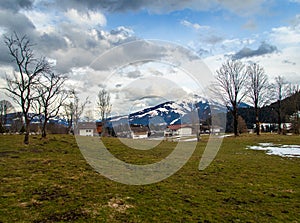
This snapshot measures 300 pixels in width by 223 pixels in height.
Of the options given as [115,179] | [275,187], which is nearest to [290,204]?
[275,187]

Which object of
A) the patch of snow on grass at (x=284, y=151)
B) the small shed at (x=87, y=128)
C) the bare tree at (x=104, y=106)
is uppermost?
the bare tree at (x=104, y=106)

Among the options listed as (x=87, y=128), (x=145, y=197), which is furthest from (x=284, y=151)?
(x=87, y=128)

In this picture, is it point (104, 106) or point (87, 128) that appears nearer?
point (104, 106)

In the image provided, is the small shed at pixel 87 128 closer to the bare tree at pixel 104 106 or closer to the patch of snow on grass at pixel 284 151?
the bare tree at pixel 104 106

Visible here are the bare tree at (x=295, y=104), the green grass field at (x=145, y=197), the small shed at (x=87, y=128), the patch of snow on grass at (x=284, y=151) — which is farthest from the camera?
the small shed at (x=87, y=128)

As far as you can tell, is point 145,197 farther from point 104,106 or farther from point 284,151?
point 104,106

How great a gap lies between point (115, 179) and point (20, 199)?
15.3 feet

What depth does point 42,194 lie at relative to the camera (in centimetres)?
932

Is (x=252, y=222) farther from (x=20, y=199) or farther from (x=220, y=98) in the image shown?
(x=220, y=98)

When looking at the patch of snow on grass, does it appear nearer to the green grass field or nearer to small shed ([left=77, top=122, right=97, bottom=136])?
the green grass field

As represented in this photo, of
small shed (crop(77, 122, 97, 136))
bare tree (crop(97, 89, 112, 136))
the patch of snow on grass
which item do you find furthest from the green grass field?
small shed (crop(77, 122, 97, 136))

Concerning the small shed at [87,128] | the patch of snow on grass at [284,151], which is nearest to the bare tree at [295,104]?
the patch of snow on grass at [284,151]

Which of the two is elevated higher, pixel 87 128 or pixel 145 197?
pixel 87 128

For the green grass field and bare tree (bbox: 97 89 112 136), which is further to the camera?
bare tree (bbox: 97 89 112 136)
